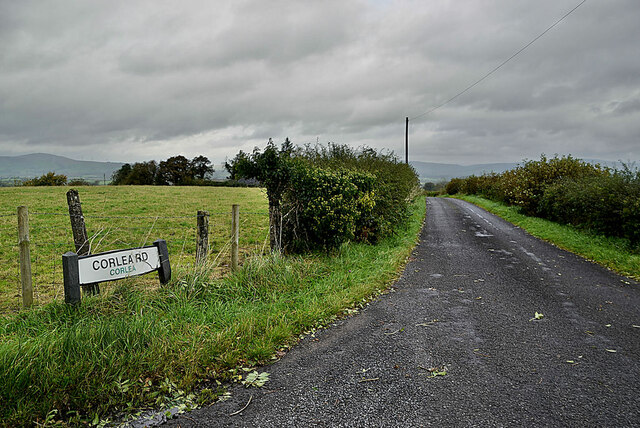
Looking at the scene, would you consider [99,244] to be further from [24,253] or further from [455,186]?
[455,186]

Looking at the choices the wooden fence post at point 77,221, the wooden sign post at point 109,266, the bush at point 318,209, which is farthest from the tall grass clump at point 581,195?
the wooden fence post at point 77,221

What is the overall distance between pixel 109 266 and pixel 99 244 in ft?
8.15

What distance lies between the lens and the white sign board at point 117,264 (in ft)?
13.8

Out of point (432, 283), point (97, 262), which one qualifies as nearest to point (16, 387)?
point (97, 262)

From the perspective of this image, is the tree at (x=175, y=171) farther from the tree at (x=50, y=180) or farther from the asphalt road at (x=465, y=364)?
the asphalt road at (x=465, y=364)

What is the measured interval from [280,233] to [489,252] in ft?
18.6

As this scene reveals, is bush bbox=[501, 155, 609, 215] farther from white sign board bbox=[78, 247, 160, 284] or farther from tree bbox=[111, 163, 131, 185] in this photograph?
tree bbox=[111, 163, 131, 185]

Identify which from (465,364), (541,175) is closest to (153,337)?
(465,364)

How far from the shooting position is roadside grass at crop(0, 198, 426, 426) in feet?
9.76

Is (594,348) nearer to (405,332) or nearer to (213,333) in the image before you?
(405,332)

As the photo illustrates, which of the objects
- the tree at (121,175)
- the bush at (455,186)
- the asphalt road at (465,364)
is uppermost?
the tree at (121,175)

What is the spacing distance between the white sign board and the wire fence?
48 centimetres

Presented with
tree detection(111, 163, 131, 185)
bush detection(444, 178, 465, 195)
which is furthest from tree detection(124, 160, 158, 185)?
bush detection(444, 178, 465, 195)

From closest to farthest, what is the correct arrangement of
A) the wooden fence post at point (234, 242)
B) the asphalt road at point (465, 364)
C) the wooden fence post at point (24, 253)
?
the asphalt road at point (465, 364) < the wooden fence post at point (24, 253) < the wooden fence post at point (234, 242)
